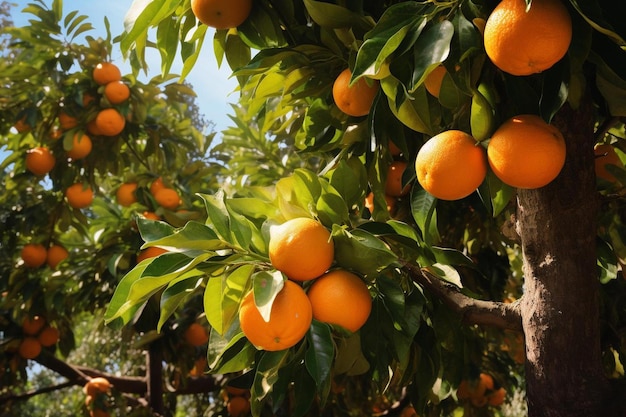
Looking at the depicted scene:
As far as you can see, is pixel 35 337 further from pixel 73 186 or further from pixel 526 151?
pixel 526 151

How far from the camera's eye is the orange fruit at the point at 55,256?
355 cm

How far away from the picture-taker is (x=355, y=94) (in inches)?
54.9

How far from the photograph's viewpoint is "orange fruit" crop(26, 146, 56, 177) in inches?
134

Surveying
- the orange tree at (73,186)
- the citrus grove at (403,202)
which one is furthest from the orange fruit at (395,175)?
the orange tree at (73,186)

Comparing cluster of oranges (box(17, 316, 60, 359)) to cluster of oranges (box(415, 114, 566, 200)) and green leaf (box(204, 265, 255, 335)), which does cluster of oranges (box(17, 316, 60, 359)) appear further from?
cluster of oranges (box(415, 114, 566, 200))

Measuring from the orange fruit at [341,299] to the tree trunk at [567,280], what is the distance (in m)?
0.36

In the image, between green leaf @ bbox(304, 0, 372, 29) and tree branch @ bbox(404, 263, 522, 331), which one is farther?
tree branch @ bbox(404, 263, 522, 331)

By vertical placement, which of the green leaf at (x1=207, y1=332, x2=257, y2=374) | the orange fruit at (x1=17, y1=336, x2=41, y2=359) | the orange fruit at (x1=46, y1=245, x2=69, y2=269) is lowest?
the orange fruit at (x1=17, y1=336, x2=41, y2=359)

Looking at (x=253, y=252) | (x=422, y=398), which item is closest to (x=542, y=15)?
(x=253, y=252)

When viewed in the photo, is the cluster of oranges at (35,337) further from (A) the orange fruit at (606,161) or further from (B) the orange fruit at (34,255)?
(A) the orange fruit at (606,161)

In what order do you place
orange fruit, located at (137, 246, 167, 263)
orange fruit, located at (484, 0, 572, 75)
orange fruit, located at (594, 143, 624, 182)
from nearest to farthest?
orange fruit, located at (484, 0, 572, 75)
orange fruit, located at (594, 143, 624, 182)
orange fruit, located at (137, 246, 167, 263)

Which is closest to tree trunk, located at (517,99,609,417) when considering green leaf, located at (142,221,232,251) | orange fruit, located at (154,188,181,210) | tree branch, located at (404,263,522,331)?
tree branch, located at (404,263,522,331)

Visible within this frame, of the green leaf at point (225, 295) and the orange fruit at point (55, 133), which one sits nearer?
the green leaf at point (225, 295)

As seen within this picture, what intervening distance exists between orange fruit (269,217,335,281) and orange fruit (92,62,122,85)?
7.87 feet
